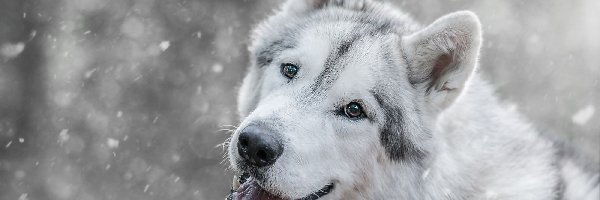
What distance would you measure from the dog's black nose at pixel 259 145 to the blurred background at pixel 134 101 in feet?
25.7

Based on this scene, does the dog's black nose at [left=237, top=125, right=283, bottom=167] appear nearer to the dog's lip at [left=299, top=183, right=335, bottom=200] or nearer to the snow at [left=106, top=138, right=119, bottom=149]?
the dog's lip at [left=299, top=183, right=335, bottom=200]

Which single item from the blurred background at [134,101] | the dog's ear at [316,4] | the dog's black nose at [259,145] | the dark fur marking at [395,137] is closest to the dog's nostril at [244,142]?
the dog's black nose at [259,145]

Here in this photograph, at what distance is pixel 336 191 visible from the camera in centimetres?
440

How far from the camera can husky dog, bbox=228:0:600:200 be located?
4.21 m

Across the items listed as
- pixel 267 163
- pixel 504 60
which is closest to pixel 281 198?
pixel 267 163

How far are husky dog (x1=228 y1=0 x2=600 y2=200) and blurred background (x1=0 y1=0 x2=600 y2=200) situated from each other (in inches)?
292

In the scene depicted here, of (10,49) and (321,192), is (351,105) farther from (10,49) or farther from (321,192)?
(10,49)

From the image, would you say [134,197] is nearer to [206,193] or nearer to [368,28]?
[206,193]

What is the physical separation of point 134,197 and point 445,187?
30.1 ft

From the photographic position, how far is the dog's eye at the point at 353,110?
434 centimetres

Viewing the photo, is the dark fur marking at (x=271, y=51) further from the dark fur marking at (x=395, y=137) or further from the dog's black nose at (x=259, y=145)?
the dog's black nose at (x=259, y=145)

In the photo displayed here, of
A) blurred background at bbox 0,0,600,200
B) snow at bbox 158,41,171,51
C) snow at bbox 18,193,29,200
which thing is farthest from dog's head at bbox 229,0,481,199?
snow at bbox 18,193,29,200

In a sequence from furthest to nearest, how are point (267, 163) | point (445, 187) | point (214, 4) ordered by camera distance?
point (214, 4) → point (445, 187) → point (267, 163)

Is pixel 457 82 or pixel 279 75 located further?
pixel 279 75
